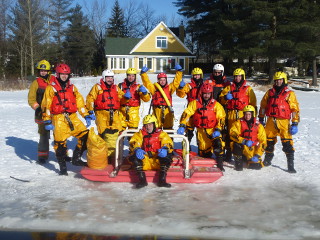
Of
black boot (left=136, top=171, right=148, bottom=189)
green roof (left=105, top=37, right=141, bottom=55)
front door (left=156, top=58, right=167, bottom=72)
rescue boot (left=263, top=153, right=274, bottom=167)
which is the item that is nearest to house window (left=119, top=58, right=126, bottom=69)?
green roof (left=105, top=37, right=141, bottom=55)

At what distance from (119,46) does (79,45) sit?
1395cm

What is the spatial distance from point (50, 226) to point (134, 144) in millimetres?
2172

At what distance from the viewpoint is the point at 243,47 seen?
28.2 metres

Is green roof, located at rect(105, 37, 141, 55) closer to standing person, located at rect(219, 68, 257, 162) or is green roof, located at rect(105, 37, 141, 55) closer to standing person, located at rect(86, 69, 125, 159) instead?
standing person, located at rect(219, 68, 257, 162)

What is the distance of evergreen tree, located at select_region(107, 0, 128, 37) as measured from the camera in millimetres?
58656

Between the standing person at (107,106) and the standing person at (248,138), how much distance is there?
2.26 meters

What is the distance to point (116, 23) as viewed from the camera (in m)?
59.2

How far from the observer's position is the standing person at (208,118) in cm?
704

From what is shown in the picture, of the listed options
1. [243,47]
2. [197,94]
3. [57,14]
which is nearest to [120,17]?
[57,14]

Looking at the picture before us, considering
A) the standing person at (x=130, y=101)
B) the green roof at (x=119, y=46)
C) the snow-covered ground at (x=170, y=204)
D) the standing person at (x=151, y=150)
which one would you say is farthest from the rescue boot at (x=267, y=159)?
the green roof at (x=119, y=46)

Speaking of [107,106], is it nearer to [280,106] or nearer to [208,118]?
[208,118]

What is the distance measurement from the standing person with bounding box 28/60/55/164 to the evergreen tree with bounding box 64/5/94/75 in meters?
48.3

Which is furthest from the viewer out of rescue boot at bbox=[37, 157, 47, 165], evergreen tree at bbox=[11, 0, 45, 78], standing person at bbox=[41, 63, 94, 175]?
evergreen tree at bbox=[11, 0, 45, 78]

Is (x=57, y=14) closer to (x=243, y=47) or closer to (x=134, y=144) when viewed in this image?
(x=243, y=47)
